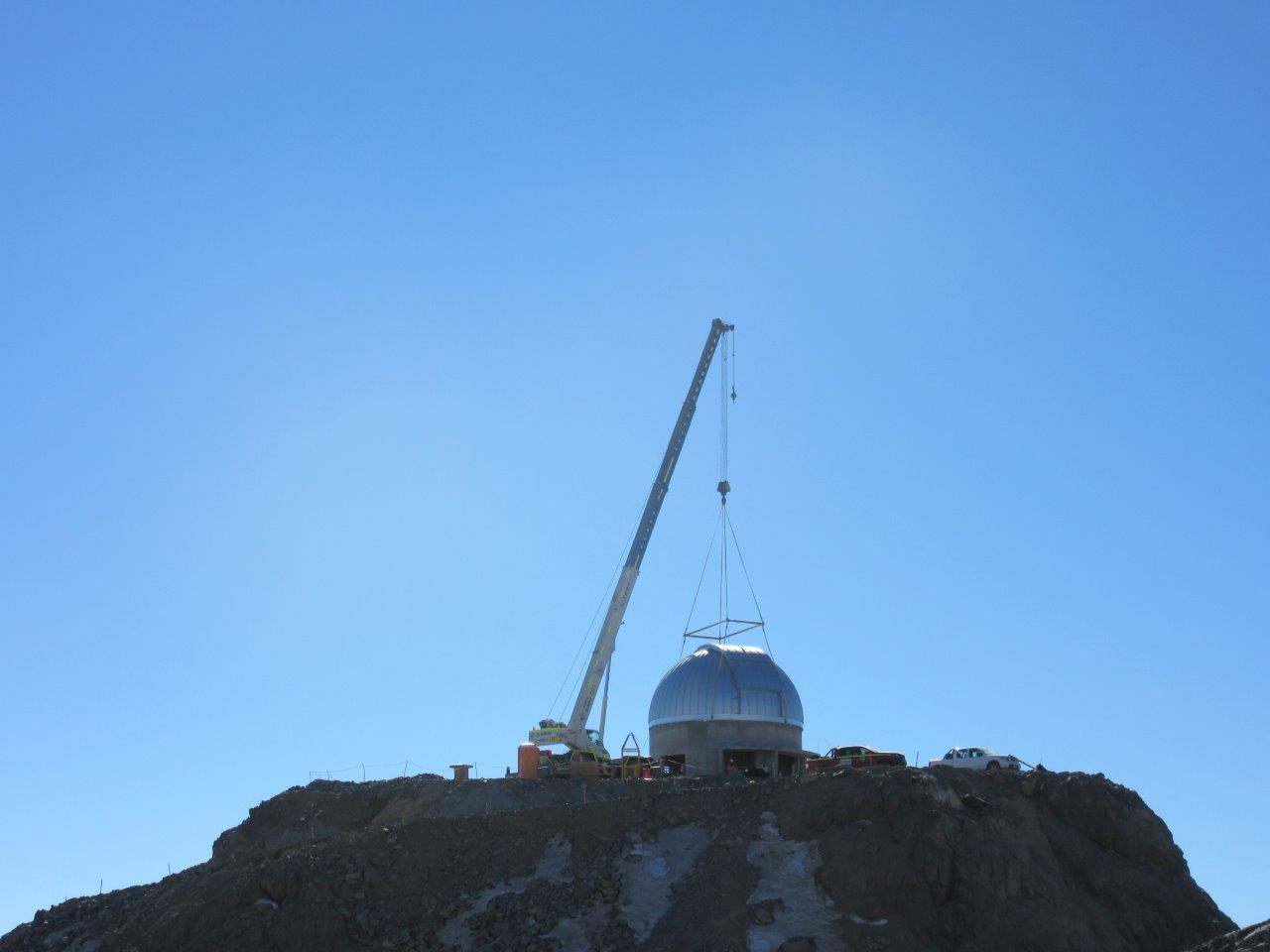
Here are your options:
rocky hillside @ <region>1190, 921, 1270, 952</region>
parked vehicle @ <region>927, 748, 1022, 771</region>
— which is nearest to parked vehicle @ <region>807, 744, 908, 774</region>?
parked vehicle @ <region>927, 748, 1022, 771</region>

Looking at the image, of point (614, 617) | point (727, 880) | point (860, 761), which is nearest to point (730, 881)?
point (727, 880)

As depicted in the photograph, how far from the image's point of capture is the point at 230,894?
139 feet

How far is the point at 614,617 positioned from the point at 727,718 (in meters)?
8.89

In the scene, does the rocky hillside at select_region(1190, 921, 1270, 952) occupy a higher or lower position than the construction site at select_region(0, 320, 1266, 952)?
lower

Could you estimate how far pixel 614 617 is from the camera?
63875mm

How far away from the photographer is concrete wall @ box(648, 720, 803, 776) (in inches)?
2232

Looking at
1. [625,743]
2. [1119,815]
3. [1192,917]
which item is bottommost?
[1192,917]

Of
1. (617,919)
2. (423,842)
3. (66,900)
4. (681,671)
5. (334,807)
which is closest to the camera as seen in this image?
(617,919)

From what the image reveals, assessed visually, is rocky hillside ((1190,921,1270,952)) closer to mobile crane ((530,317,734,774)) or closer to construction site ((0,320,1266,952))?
construction site ((0,320,1266,952))

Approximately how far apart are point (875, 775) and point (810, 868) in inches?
162

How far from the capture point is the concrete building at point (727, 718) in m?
56.8

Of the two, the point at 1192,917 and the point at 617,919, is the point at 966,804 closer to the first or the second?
the point at 1192,917

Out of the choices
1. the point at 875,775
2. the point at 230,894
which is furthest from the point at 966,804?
the point at 230,894

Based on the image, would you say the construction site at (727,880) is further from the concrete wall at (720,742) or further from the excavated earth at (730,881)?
the concrete wall at (720,742)
